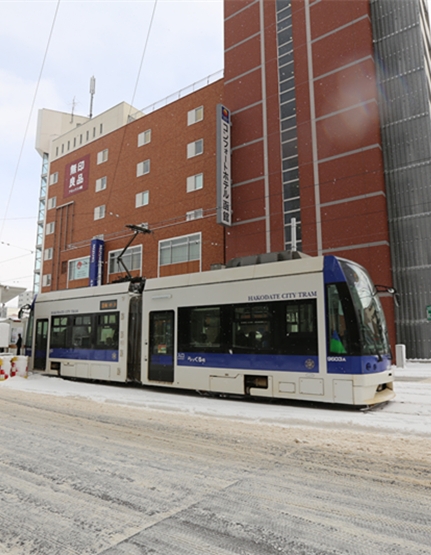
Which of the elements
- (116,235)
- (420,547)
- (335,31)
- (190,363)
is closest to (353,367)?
(190,363)

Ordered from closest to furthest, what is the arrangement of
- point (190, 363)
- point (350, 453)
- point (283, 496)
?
point (283, 496)
point (350, 453)
point (190, 363)

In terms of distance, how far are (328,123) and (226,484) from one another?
75.4ft

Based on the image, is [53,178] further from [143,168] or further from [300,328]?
[300,328]

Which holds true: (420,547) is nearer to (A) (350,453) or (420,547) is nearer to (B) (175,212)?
(A) (350,453)

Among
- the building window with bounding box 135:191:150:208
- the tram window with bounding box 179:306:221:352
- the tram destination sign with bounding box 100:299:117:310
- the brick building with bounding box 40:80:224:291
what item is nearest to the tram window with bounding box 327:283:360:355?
the tram window with bounding box 179:306:221:352

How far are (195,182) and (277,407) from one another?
22373mm

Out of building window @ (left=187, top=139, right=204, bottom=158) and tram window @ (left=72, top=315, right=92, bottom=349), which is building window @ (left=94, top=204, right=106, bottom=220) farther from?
tram window @ (left=72, top=315, right=92, bottom=349)

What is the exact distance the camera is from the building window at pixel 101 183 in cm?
3578

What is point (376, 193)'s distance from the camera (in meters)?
21.0

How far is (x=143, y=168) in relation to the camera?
32594 mm

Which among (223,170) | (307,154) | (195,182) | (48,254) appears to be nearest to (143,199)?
(195,182)

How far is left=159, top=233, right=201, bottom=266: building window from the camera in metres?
27.9

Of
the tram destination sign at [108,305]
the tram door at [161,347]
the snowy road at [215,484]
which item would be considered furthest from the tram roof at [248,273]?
the snowy road at [215,484]

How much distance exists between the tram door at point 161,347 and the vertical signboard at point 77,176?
29.5 m
